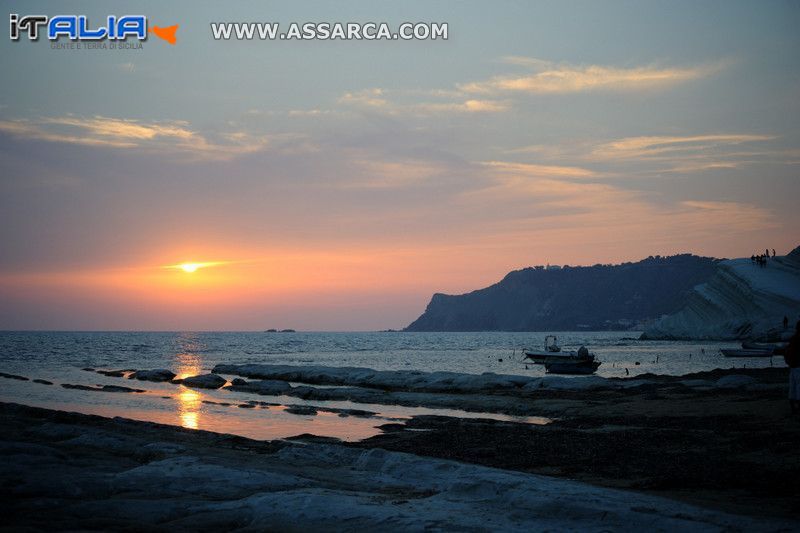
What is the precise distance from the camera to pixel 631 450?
1739 centimetres

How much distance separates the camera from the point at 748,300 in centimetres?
9912

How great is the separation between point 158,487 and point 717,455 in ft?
41.4

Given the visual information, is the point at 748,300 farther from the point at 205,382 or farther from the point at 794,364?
the point at 794,364

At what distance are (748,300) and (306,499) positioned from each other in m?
104

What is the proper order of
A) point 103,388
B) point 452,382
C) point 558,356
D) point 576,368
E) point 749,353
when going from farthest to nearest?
point 749,353
point 558,356
point 576,368
point 103,388
point 452,382

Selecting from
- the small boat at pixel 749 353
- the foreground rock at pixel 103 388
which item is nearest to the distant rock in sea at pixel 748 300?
the small boat at pixel 749 353

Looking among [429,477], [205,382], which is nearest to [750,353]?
[205,382]

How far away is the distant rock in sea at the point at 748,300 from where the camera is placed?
9162cm

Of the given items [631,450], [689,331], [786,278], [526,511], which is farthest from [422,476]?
[689,331]

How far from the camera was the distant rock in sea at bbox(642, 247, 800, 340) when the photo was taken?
91.6 m

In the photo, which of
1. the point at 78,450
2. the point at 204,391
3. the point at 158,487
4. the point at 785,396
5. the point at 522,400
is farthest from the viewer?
the point at 204,391

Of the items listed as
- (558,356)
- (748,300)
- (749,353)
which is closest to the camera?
(558,356)

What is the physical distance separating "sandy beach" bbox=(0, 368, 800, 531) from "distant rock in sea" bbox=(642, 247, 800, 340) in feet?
232

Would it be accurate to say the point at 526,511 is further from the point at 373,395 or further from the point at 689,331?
the point at 689,331
